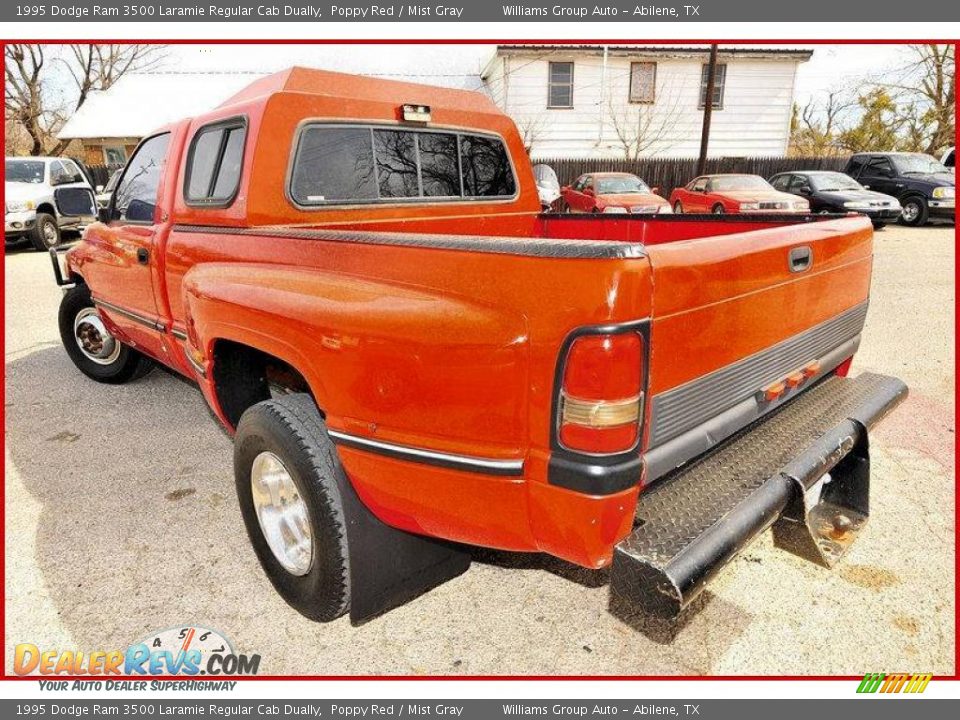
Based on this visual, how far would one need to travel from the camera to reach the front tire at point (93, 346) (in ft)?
16.7

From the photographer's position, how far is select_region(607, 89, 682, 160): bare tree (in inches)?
859

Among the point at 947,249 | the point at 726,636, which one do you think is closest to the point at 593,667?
the point at 726,636

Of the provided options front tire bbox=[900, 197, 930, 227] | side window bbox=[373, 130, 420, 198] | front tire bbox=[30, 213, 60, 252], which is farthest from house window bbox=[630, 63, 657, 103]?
side window bbox=[373, 130, 420, 198]

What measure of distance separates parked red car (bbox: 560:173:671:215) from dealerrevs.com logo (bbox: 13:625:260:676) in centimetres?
1134

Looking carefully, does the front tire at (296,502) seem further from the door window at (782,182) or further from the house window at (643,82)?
the house window at (643,82)

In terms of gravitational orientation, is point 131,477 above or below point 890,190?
below

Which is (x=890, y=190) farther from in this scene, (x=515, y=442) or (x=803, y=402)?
(x=515, y=442)

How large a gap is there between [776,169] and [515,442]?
24.2m

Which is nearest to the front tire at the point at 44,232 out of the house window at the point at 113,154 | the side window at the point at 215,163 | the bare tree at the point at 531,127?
the side window at the point at 215,163

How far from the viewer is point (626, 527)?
1.75 m

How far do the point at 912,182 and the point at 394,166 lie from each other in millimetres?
16793

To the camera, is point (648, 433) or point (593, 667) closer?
point (648, 433)

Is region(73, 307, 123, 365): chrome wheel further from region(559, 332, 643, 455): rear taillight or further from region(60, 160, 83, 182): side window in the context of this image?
region(60, 160, 83, 182): side window

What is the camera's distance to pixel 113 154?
29.3 m
